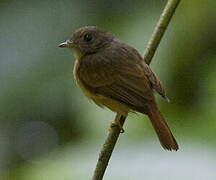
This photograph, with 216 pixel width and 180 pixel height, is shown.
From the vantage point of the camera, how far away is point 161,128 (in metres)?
2.87

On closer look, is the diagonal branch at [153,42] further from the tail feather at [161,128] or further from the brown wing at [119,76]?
the brown wing at [119,76]

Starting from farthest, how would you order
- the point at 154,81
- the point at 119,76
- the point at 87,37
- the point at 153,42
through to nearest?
the point at 87,37
the point at 119,76
the point at 154,81
the point at 153,42

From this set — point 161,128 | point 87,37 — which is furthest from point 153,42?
point 87,37

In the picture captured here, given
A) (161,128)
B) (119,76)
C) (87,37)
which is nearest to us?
(161,128)

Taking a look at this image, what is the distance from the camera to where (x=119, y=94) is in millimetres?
3271

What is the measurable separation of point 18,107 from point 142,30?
1.12 meters

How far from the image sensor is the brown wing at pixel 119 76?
3.17 meters

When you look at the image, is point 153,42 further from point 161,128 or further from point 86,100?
point 86,100

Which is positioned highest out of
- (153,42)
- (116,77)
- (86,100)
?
(153,42)

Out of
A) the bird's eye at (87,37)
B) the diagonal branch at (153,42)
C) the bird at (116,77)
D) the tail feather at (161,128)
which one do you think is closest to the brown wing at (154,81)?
the bird at (116,77)

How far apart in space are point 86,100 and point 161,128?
0.65 meters

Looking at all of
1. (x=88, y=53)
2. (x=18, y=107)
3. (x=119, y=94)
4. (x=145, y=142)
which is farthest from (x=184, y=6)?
(x=145, y=142)

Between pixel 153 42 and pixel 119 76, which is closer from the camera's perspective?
pixel 153 42

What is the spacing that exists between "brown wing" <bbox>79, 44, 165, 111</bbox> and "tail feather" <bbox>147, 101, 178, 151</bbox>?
0.18 feet
